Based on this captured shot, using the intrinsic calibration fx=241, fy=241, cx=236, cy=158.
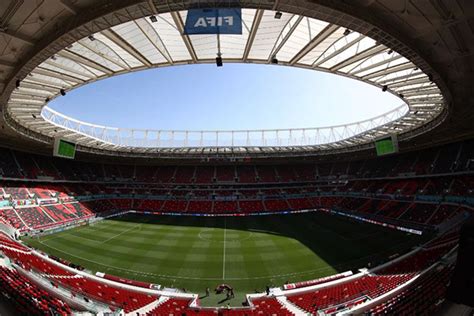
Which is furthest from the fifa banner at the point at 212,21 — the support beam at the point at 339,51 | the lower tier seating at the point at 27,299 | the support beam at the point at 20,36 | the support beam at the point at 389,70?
the lower tier seating at the point at 27,299

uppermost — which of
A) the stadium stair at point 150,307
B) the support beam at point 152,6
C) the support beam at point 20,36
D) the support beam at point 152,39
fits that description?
the support beam at point 152,39

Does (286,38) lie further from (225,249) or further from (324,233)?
(324,233)

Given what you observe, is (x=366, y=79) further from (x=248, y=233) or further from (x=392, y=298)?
(x=248, y=233)

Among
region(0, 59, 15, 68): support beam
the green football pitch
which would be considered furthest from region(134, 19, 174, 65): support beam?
the green football pitch

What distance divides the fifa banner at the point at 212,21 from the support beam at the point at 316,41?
5.60 m

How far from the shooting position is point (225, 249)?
28172 millimetres

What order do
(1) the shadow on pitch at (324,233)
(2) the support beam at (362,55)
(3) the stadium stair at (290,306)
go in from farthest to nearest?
(1) the shadow on pitch at (324,233) → (2) the support beam at (362,55) → (3) the stadium stair at (290,306)

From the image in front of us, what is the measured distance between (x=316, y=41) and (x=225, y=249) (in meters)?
23.1

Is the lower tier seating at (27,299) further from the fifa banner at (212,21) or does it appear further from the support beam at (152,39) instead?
the support beam at (152,39)

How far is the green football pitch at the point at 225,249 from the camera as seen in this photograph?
69.6 ft

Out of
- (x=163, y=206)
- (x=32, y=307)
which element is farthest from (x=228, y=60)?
(x=163, y=206)

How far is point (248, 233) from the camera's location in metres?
34.6

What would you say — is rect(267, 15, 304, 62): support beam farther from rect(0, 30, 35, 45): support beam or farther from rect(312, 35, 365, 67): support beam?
rect(0, 30, 35, 45): support beam

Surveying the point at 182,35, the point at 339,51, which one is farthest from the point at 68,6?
the point at 339,51
